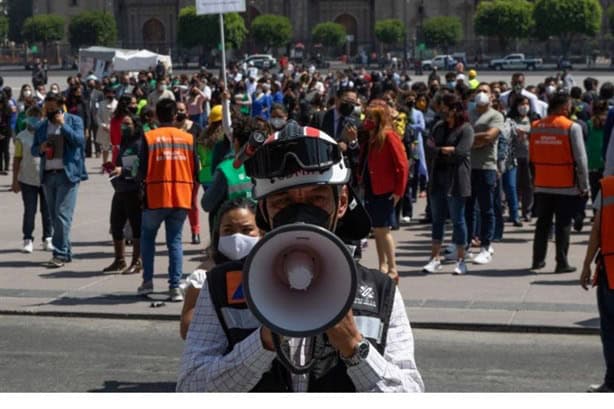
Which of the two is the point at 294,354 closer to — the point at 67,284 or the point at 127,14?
the point at 67,284

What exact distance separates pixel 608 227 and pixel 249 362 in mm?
4876

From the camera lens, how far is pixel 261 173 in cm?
323

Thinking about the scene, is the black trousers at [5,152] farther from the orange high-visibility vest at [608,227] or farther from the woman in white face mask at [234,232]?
the woman in white face mask at [234,232]

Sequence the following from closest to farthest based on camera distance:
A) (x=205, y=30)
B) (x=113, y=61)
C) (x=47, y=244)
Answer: (x=47, y=244) → (x=113, y=61) → (x=205, y=30)

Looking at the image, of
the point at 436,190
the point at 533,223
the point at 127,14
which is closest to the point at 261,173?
the point at 436,190

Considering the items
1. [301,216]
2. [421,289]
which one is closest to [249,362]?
[301,216]

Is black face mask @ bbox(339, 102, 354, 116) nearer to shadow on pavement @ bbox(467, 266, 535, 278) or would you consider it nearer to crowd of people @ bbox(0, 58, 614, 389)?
crowd of people @ bbox(0, 58, 614, 389)

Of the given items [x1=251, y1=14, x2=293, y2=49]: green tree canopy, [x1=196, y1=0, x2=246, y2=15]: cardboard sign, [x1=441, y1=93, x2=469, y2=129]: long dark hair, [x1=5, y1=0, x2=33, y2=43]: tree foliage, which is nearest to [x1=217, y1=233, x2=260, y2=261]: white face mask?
[x1=441, y1=93, x2=469, y2=129]: long dark hair

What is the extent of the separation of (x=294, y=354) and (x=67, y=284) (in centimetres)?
968

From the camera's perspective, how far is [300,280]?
116 inches

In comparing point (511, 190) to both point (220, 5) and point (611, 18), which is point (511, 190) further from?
point (611, 18)

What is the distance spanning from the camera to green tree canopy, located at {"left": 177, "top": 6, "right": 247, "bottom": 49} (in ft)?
306

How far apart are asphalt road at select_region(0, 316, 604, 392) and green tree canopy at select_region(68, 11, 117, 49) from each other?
3739 inches

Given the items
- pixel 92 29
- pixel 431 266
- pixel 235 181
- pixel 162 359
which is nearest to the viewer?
pixel 235 181
